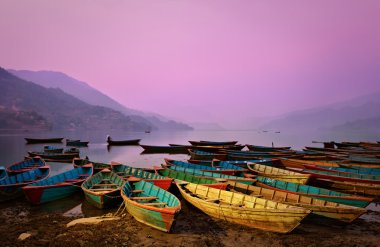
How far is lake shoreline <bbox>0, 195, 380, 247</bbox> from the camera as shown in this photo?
10.4 meters

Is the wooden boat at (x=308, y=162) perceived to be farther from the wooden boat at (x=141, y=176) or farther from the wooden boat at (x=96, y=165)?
the wooden boat at (x=96, y=165)

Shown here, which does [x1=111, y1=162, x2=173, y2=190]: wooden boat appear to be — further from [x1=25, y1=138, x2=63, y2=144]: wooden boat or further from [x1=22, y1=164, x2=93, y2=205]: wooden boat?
[x1=25, y1=138, x2=63, y2=144]: wooden boat

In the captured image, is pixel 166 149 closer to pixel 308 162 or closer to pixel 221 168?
pixel 221 168

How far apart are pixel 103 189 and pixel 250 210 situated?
9.09 m

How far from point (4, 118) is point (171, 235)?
20091 cm

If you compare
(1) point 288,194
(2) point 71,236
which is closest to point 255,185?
(1) point 288,194

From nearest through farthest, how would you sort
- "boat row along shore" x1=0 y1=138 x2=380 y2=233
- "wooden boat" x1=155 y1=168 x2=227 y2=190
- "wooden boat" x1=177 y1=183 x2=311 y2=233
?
"wooden boat" x1=177 y1=183 x2=311 y2=233 → "boat row along shore" x1=0 y1=138 x2=380 y2=233 → "wooden boat" x1=155 y1=168 x2=227 y2=190

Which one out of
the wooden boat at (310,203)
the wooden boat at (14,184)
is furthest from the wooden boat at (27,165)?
the wooden boat at (310,203)

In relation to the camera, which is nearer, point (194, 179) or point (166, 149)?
point (194, 179)

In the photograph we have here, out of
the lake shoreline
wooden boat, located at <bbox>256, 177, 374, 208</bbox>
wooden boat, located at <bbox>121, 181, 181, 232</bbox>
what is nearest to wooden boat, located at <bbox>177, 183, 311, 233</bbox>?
the lake shoreline

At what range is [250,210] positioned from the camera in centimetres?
1130

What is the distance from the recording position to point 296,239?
10.8 meters

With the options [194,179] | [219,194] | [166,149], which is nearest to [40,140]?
[166,149]

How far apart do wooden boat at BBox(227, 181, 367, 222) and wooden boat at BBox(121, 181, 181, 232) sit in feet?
15.0
